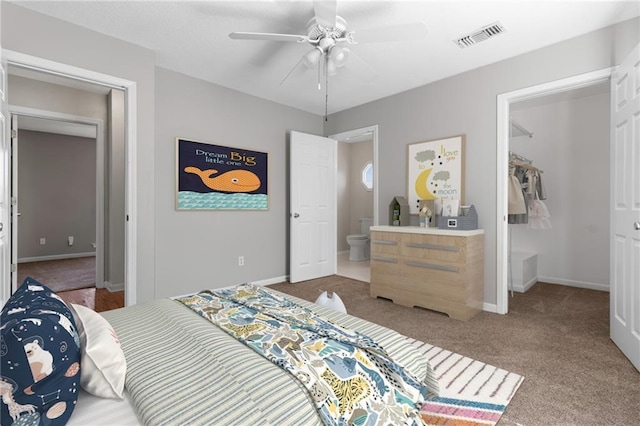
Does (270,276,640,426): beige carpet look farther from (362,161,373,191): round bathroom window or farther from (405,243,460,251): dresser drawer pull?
(362,161,373,191): round bathroom window

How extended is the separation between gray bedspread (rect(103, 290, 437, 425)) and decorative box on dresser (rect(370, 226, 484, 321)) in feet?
5.76

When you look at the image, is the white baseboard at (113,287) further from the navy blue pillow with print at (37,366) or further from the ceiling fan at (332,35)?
the navy blue pillow with print at (37,366)

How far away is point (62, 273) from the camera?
5.00 metres

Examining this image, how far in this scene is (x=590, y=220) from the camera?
4125 mm

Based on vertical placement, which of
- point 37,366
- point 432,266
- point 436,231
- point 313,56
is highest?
point 313,56

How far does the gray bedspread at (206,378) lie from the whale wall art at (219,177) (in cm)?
236

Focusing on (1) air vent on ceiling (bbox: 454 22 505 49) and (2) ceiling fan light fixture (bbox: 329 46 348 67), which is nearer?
(2) ceiling fan light fixture (bbox: 329 46 348 67)

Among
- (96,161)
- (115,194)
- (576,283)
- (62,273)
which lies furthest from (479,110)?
(62,273)

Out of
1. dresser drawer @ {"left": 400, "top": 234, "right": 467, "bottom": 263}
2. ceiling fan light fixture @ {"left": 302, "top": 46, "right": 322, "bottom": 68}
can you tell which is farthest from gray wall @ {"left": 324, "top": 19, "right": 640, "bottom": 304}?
ceiling fan light fixture @ {"left": 302, "top": 46, "right": 322, "bottom": 68}

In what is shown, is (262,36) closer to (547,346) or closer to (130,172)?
(130,172)

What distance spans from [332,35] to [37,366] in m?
2.41

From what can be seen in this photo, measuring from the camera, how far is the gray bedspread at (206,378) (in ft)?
2.84

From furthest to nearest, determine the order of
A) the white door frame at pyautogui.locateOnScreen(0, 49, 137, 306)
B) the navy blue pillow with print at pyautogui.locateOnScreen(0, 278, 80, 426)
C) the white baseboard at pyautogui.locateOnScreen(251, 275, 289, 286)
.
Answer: the white baseboard at pyautogui.locateOnScreen(251, 275, 289, 286)
the white door frame at pyautogui.locateOnScreen(0, 49, 137, 306)
the navy blue pillow with print at pyautogui.locateOnScreen(0, 278, 80, 426)

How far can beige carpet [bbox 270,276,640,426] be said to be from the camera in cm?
164
